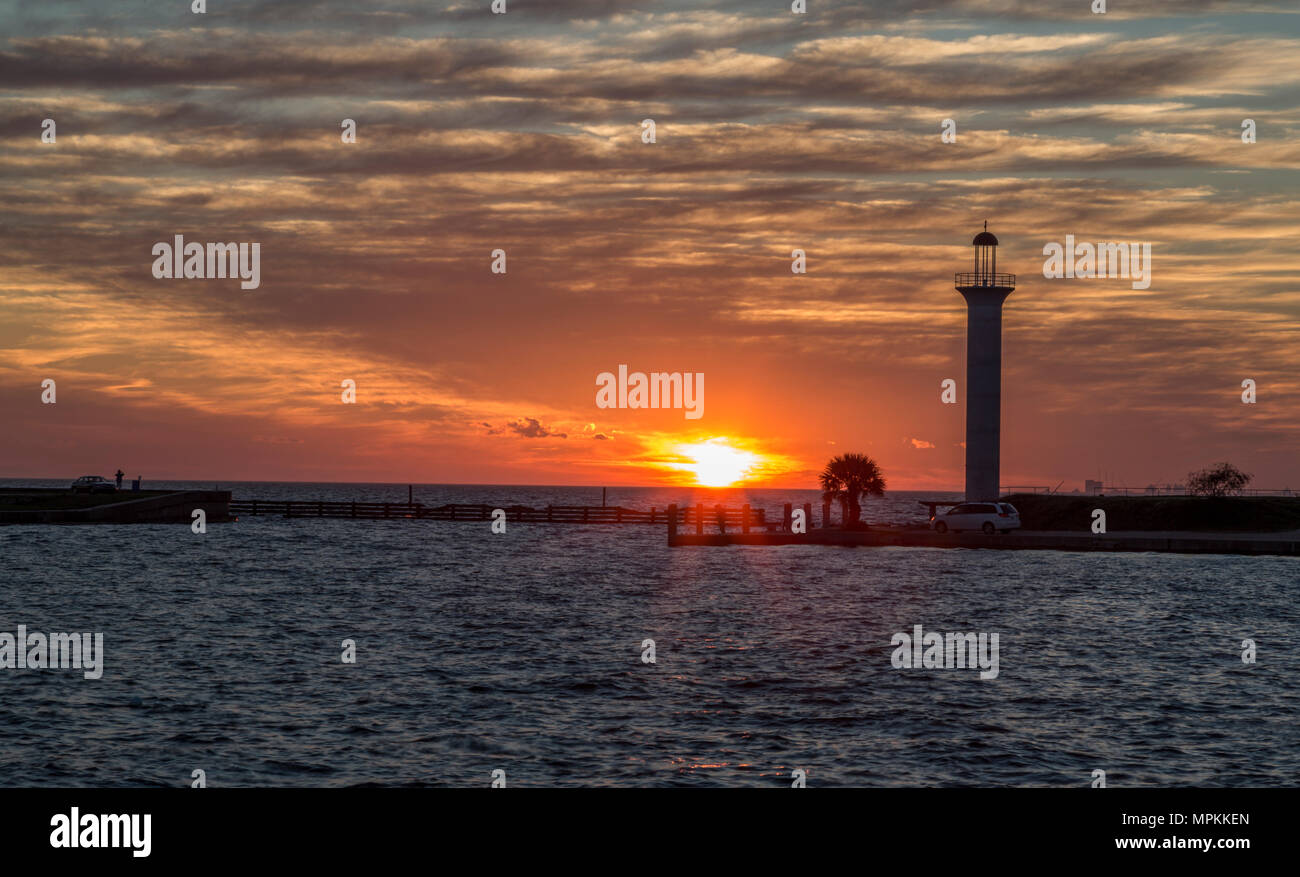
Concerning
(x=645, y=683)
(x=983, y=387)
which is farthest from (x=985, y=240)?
(x=645, y=683)

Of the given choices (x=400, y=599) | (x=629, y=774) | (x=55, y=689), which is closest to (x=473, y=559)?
(x=400, y=599)

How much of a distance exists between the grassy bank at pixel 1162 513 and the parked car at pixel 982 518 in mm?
7600

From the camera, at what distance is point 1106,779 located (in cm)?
1611

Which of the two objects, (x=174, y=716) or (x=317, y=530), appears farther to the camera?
(x=317, y=530)

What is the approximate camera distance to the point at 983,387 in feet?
227

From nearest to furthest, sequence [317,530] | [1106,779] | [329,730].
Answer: [1106,779] < [329,730] < [317,530]

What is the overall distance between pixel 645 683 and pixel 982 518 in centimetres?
4194

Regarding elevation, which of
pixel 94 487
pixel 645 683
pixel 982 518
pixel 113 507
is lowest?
pixel 645 683

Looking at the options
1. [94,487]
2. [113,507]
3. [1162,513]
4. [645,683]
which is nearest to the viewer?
[645,683]

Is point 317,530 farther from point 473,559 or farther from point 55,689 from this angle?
point 55,689

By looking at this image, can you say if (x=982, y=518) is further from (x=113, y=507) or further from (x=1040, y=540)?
(x=113, y=507)

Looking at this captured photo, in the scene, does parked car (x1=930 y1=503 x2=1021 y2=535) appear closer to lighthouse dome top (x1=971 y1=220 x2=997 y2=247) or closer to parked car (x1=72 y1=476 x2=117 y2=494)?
lighthouse dome top (x1=971 y1=220 x2=997 y2=247)
